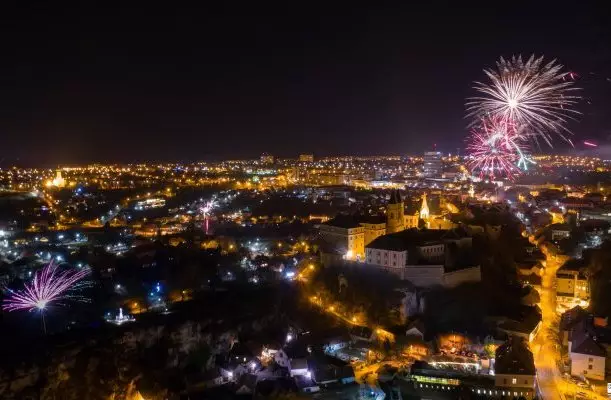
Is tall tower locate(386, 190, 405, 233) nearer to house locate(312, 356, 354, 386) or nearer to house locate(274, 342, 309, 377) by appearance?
house locate(274, 342, 309, 377)

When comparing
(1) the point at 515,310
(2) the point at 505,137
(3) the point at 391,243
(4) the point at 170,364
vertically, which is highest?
(2) the point at 505,137

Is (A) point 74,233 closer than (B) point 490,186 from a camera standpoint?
Yes

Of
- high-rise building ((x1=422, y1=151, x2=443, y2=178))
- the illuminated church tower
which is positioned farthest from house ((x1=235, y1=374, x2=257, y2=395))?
high-rise building ((x1=422, y1=151, x2=443, y2=178))

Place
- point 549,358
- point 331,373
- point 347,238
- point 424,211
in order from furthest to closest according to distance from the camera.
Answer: point 424,211, point 347,238, point 549,358, point 331,373

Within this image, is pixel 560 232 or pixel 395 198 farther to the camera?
pixel 560 232

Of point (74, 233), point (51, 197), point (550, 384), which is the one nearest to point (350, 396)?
point (550, 384)

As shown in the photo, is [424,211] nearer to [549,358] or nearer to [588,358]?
[549,358]

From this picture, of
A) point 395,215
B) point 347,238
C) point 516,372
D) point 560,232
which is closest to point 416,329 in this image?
point 516,372

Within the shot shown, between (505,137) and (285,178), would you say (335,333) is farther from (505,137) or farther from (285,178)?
(285,178)
